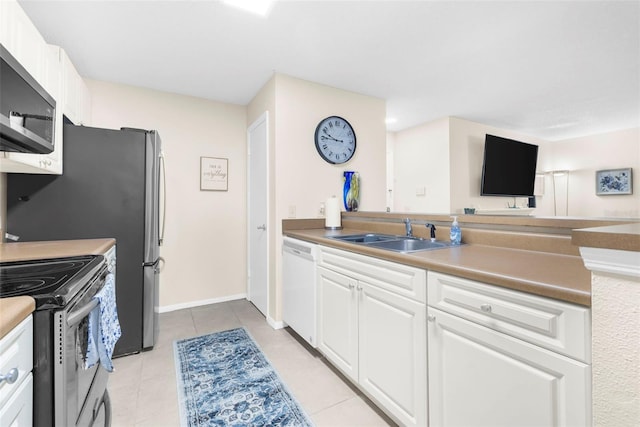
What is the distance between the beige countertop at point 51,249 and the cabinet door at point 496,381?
178cm

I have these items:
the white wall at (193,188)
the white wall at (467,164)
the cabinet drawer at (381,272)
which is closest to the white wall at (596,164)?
the white wall at (467,164)

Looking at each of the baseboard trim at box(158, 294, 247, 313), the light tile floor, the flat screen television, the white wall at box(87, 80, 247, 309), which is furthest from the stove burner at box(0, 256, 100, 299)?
the flat screen television

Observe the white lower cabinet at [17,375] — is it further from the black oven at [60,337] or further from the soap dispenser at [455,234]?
the soap dispenser at [455,234]

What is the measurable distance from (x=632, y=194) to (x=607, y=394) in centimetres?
597

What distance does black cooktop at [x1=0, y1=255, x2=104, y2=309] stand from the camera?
0.87 meters

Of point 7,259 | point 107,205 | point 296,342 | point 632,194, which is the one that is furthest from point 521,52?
point 632,194

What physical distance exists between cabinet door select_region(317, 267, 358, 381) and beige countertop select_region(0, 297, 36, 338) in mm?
1344

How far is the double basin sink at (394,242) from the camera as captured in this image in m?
1.83

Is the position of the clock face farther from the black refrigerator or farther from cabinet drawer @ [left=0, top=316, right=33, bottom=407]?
cabinet drawer @ [left=0, top=316, right=33, bottom=407]

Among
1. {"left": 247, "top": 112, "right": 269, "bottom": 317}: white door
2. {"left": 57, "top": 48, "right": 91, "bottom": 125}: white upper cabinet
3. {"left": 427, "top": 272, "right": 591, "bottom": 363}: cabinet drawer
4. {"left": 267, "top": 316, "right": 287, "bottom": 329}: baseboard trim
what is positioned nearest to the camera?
{"left": 427, "top": 272, "right": 591, "bottom": 363}: cabinet drawer

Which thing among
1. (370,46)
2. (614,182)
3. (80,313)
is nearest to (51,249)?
(80,313)

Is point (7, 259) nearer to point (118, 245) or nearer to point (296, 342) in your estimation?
point (118, 245)

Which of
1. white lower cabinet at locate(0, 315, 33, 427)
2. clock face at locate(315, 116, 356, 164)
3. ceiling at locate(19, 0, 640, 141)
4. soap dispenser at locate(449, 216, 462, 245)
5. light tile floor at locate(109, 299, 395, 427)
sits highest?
ceiling at locate(19, 0, 640, 141)

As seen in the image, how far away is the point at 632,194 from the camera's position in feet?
15.2
